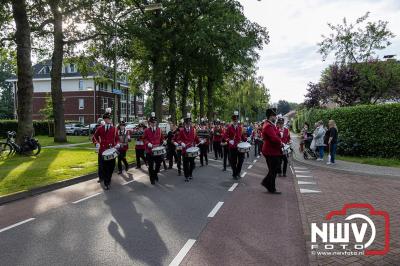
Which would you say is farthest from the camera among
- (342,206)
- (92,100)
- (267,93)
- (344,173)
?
(267,93)

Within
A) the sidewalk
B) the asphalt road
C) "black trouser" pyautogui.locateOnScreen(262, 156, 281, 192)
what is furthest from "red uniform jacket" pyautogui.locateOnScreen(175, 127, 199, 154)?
the sidewalk

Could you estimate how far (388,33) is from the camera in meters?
27.6

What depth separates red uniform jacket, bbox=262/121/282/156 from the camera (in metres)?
9.79

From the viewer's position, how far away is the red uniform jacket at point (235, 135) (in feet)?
41.4

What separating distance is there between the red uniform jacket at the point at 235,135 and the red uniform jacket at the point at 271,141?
263 centimetres

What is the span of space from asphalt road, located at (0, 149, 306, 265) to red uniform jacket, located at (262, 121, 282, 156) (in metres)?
1.12

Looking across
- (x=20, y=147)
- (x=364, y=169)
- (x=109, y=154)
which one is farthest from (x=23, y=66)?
(x=364, y=169)

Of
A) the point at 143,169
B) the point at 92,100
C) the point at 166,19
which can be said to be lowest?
the point at 143,169

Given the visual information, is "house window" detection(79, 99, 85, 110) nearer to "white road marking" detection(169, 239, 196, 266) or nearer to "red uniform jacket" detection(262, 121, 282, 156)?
"red uniform jacket" detection(262, 121, 282, 156)

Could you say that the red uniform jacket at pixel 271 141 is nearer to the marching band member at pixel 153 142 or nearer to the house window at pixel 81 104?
the marching band member at pixel 153 142

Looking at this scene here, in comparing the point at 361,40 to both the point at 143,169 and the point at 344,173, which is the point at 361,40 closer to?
the point at 344,173

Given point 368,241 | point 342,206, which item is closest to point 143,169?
point 342,206

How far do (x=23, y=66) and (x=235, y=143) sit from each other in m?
12.5

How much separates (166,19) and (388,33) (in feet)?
53.1
